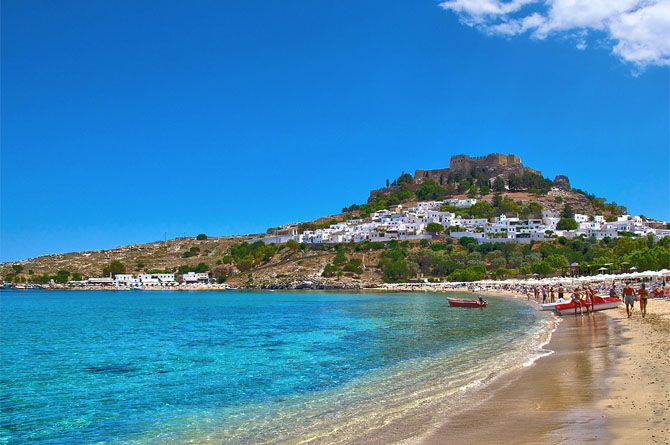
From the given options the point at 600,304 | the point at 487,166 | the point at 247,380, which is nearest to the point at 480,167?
the point at 487,166

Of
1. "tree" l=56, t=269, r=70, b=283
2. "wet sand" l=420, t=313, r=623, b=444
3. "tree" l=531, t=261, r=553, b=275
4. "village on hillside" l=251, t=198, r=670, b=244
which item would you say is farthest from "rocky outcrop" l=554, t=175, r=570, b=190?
"wet sand" l=420, t=313, r=623, b=444

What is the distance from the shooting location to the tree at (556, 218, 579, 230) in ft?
318

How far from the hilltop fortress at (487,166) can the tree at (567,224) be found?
119ft

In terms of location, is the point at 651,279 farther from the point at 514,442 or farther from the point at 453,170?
the point at 453,170

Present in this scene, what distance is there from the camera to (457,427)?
7285 mm

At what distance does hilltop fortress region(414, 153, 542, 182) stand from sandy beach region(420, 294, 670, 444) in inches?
5055

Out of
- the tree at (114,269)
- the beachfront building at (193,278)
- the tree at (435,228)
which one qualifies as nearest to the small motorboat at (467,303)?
the tree at (435,228)

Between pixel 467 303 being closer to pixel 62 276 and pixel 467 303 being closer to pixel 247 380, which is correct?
pixel 247 380

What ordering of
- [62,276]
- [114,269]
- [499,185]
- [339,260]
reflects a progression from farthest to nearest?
[499,185], [114,269], [62,276], [339,260]

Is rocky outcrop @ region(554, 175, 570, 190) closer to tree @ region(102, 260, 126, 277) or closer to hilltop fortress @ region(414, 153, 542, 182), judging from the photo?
hilltop fortress @ region(414, 153, 542, 182)

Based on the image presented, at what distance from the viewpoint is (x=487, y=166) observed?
141 meters

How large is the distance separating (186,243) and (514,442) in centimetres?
14216

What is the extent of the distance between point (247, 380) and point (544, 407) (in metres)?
7.13

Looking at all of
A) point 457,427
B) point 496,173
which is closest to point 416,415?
point 457,427
